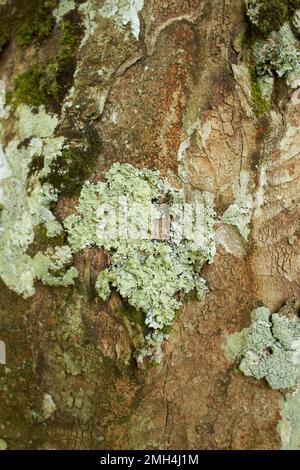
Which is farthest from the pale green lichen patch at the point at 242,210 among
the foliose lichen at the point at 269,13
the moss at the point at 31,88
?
the moss at the point at 31,88

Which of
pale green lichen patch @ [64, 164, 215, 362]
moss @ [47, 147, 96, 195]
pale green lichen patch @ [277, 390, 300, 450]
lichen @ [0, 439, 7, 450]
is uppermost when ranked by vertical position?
moss @ [47, 147, 96, 195]

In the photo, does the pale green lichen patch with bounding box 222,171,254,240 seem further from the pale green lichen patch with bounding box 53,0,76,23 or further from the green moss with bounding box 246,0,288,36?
the pale green lichen patch with bounding box 53,0,76,23

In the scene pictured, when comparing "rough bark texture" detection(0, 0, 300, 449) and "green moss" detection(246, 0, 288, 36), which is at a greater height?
"green moss" detection(246, 0, 288, 36)

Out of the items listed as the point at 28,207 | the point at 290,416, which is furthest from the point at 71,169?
the point at 290,416

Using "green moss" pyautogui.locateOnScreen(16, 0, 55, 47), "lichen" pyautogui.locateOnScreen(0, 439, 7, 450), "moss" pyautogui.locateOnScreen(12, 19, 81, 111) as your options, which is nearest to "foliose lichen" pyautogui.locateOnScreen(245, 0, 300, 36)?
"moss" pyautogui.locateOnScreen(12, 19, 81, 111)

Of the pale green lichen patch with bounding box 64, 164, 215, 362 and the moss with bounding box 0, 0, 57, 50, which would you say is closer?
the pale green lichen patch with bounding box 64, 164, 215, 362

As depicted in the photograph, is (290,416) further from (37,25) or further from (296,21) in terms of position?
(37,25)

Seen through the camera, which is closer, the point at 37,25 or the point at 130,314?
the point at 130,314
